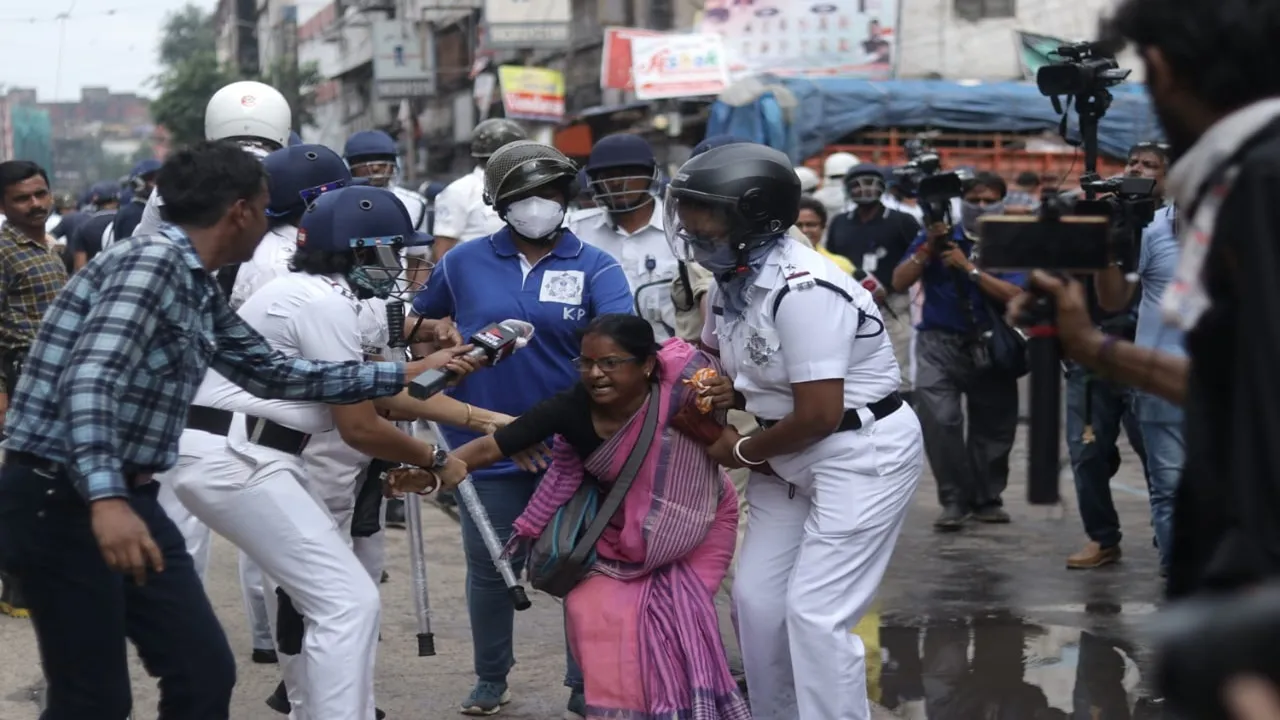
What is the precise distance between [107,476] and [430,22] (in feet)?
123

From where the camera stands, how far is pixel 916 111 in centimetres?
2112

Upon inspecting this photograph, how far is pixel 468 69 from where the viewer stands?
38094 mm

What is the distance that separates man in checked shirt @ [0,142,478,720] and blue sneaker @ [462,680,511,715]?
5.74ft

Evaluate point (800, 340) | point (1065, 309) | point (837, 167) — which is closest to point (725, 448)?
point (800, 340)

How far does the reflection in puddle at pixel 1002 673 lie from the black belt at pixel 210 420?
2.60m

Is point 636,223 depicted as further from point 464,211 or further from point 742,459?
point 742,459

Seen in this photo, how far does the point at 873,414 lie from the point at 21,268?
5.03 m

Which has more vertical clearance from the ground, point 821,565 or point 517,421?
point 517,421

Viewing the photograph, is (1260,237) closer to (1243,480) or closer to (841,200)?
(1243,480)

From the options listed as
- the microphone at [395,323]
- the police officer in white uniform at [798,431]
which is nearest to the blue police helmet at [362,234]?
the microphone at [395,323]

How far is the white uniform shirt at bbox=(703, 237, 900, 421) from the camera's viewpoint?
4.52 m

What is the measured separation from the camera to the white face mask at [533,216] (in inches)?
235

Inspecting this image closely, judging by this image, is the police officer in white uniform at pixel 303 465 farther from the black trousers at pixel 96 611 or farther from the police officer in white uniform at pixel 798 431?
the police officer in white uniform at pixel 798 431

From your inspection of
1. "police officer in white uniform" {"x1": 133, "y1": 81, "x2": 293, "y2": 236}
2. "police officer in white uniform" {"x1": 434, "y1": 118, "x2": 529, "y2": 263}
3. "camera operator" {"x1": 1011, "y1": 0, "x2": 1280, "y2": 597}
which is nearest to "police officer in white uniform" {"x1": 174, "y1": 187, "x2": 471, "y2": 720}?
"police officer in white uniform" {"x1": 133, "y1": 81, "x2": 293, "y2": 236}
